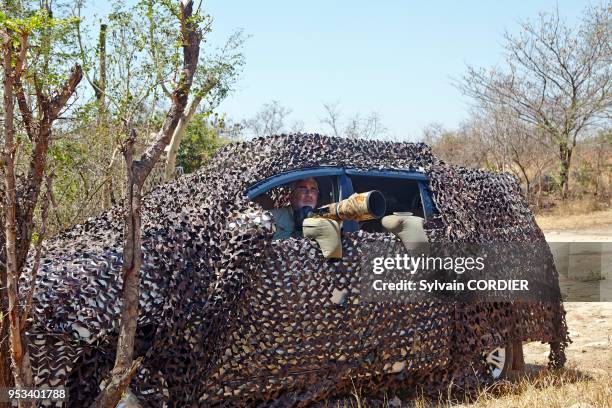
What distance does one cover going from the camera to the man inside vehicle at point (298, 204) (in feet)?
15.7

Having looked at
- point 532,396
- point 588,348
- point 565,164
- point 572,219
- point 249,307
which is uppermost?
point 565,164

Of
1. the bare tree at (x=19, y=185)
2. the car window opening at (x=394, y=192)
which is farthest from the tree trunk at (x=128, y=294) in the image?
the car window opening at (x=394, y=192)

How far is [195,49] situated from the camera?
341 centimetres

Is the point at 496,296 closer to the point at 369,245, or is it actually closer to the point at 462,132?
the point at 369,245

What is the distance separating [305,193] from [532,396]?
76.9 inches

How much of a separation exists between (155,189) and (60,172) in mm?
3511

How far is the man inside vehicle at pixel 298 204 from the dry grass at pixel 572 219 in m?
18.4

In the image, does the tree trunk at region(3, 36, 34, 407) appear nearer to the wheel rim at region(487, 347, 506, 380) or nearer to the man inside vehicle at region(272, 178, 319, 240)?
the man inside vehicle at region(272, 178, 319, 240)

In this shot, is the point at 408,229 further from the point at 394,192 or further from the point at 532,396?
the point at 532,396

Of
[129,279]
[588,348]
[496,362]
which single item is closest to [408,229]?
[496,362]

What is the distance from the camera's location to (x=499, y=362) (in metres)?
5.48

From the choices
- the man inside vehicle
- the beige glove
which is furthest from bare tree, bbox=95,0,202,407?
the beige glove

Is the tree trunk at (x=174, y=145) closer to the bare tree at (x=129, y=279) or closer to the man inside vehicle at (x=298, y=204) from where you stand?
the man inside vehicle at (x=298, y=204)

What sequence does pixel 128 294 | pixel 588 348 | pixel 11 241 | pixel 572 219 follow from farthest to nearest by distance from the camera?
1. pixel 572 219
2. pixel 588 348
3. pixel 128 294
4. pixel 11 241
